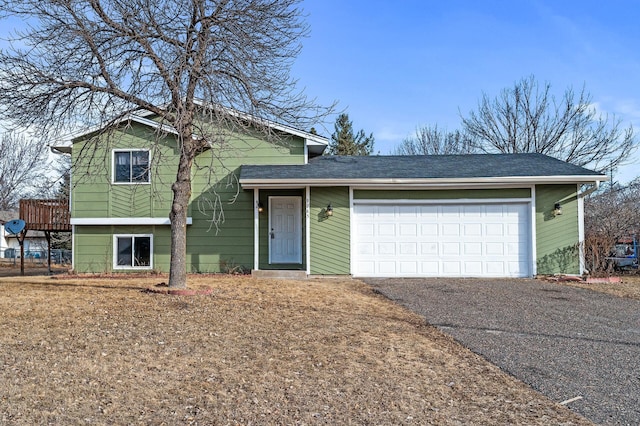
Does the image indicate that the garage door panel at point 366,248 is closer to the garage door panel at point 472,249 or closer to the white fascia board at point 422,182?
the white fascia board at point 422,182

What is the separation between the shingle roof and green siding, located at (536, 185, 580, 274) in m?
0.56

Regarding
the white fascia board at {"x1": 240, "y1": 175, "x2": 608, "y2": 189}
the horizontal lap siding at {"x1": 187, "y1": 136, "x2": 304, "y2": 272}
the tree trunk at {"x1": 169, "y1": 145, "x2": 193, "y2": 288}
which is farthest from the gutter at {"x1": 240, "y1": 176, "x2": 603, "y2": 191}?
the tree trunk at {"x1": 169, "y1": 145, "x2": 193, "y2": 288}

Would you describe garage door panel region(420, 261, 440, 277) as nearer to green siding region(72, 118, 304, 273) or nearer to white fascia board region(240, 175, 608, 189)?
white fascia board region(240, 175, 608, 189)

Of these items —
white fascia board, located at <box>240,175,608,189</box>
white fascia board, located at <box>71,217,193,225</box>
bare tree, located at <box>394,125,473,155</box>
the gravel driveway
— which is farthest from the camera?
bare tree, located at <box>394,125,473,155</box>

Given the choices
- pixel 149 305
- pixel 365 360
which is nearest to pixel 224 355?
pixel 365 360

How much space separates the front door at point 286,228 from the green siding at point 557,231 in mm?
6051

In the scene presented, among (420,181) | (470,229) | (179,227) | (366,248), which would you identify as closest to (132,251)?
(179,227)

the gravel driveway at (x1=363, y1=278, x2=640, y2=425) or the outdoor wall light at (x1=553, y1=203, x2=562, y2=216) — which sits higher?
the outdoor wall light at (x1=553, y1=203, x2=562, y2=216)

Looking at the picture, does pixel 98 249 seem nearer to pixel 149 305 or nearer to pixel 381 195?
pixel 149 305

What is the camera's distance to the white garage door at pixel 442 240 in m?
12.4

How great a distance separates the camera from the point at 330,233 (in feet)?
40.8

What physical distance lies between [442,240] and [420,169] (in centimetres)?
192

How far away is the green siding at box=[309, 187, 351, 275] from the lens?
40.5 feet

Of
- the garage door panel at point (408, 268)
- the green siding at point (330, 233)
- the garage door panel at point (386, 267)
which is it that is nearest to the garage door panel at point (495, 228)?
the garage door panel at point (408, 268)
